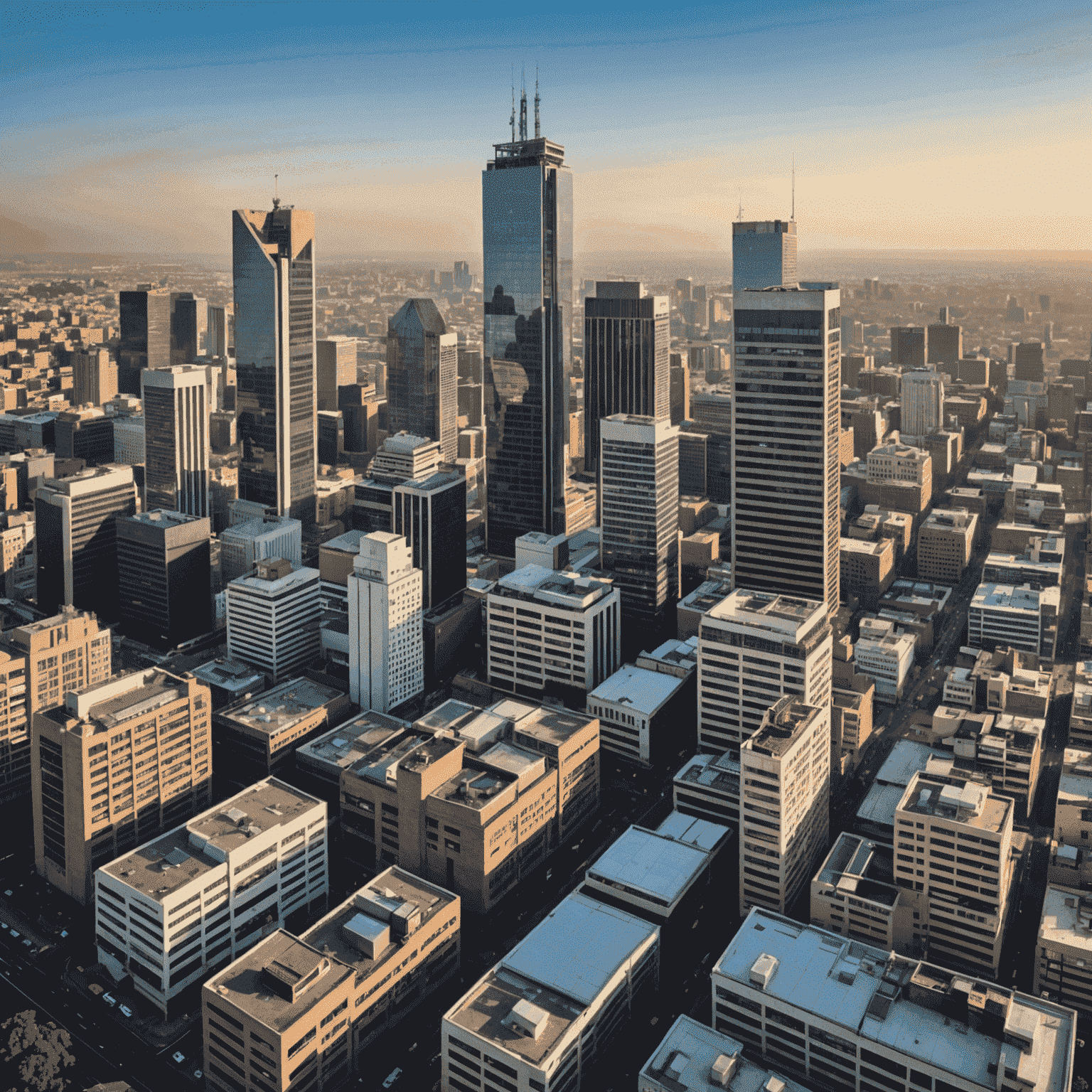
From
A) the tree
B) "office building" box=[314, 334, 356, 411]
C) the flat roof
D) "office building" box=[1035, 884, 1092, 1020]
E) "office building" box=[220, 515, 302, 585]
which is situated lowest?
the tree

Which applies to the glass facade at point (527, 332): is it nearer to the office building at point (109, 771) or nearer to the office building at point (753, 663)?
the office building at point (753, 663)

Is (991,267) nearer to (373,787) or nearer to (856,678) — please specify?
(856,678)

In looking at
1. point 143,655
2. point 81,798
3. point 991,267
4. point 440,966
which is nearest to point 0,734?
point 81,798

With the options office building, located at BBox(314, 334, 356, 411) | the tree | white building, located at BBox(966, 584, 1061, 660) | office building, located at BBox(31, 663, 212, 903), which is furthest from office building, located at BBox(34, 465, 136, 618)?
white building, located at BBox(966, 584, 1061, 660)

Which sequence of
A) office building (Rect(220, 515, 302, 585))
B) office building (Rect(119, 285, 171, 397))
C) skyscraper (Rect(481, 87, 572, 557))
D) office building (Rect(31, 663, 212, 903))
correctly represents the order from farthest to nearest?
office building (Rect(119, 285, 171, 397)) < skyscraper (Rect(481, 87, 572, 557)) < office building (Rect(220, 515, 302, 585)) < office building (Rect(31, 663, 212, 903))

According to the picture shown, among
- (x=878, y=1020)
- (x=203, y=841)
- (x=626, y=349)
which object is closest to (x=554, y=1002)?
(x=878, y=1020)

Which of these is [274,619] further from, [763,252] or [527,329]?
[763,252]

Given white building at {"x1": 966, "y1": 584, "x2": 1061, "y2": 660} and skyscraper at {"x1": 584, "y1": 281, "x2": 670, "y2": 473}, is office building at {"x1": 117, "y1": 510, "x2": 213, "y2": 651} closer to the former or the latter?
skyscraper at {"x1": 584, "y1": 281, "x2": 670, "y2": 473}
